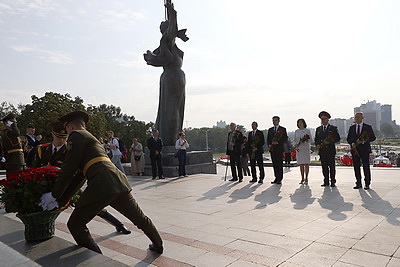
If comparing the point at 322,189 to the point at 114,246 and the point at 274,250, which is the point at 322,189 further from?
the point at 114,246

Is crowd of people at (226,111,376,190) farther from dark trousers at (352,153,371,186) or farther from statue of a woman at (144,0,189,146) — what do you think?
statue of a woman at (144,0,189,146)

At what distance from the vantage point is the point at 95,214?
3.61 meters

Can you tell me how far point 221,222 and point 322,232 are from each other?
151 cm

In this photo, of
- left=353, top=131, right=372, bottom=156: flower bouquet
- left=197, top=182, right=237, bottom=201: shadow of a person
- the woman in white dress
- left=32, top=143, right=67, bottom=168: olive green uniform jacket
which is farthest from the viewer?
the woman in white dress

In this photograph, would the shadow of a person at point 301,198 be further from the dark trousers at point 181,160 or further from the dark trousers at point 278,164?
the dark trousers at point 181,160

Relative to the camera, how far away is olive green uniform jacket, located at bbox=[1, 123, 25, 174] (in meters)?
7.44

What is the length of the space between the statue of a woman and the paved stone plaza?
20.9 feet

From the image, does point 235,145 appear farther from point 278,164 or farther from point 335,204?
point 335,204

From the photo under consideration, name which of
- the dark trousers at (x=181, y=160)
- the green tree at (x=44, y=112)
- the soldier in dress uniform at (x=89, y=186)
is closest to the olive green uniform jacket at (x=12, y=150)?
the soldier in dress uniform at (x=89, y=186)

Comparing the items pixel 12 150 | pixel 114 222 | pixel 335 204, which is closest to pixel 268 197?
pixel 335 204

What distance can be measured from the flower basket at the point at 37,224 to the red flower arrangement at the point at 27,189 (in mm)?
65

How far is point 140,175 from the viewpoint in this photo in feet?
44.9

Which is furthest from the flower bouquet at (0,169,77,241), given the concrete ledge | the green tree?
the green tree

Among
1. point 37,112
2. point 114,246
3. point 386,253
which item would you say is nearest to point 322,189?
point 386,253
